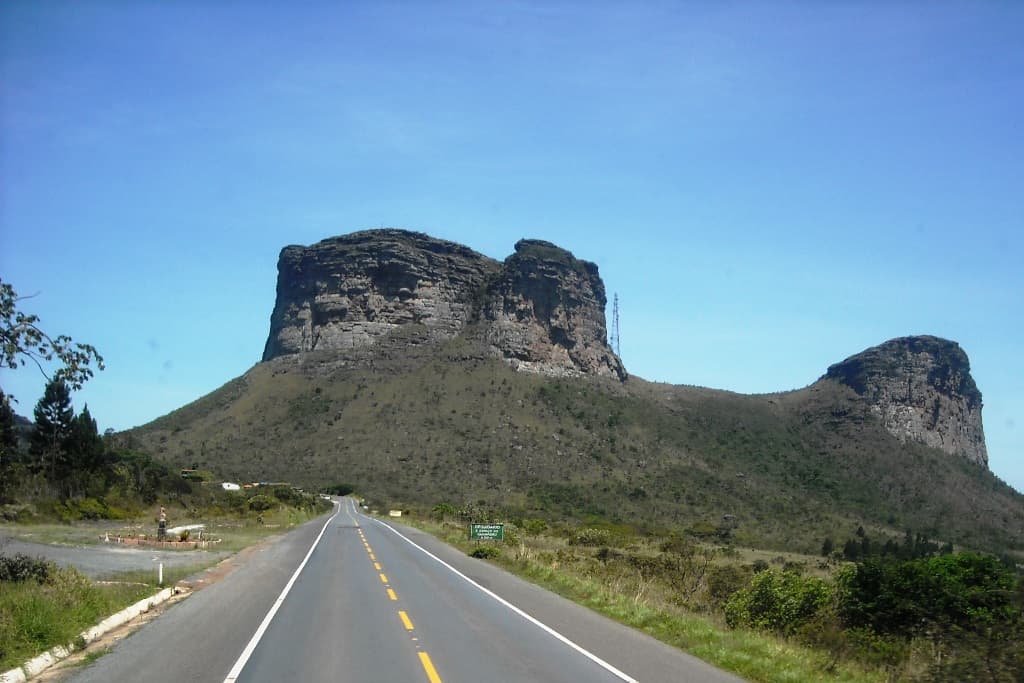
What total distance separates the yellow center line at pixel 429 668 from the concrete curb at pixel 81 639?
171 inches

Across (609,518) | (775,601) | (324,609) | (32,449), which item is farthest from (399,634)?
(609,518)

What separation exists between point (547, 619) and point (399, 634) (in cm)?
349

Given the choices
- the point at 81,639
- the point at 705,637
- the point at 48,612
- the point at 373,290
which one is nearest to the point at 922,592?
the point at 705,637

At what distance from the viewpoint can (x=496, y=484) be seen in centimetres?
8338

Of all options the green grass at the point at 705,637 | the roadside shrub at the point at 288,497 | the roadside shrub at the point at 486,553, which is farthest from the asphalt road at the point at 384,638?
the roadside shrub at the point at 288,497

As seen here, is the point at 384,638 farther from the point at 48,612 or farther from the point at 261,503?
the point at 261,503

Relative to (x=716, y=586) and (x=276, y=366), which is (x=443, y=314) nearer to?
(x=276, y=366)

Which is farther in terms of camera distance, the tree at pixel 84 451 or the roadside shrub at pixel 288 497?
the roadside shrub at pixel 288 497

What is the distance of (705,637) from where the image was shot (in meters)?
13.7

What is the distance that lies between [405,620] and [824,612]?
37.2 ft

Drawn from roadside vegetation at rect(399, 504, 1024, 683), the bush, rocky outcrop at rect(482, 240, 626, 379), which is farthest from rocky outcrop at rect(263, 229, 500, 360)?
the bush

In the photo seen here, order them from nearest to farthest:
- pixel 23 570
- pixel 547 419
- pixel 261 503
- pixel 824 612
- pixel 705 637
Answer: pixel 23 570, pixel 705 637, pixel 824 612, pixel 261 503, pixel 547 419

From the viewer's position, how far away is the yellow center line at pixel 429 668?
9.96 meters

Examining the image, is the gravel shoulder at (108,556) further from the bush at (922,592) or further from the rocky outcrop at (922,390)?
the rocky outcrop at (922,390)
